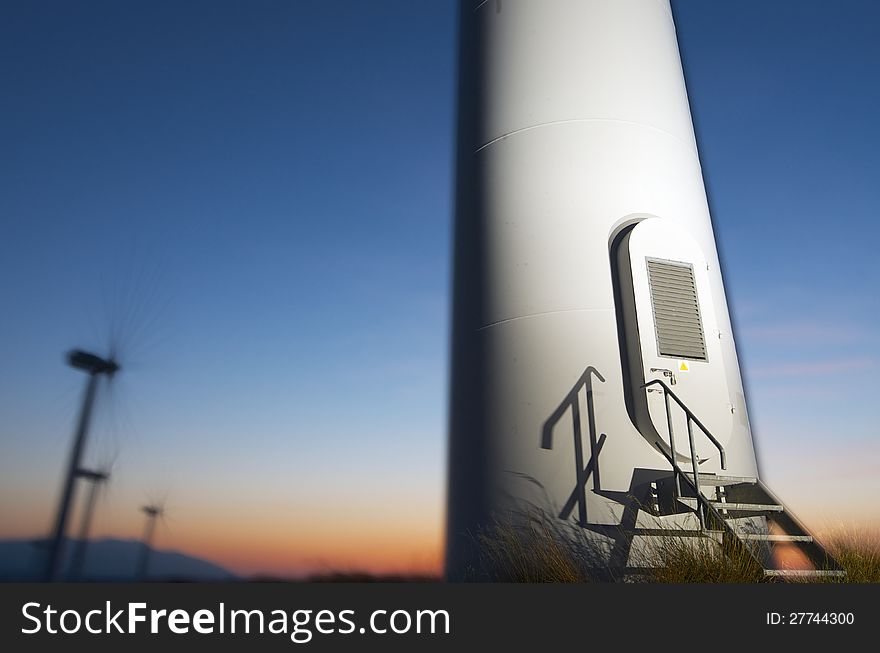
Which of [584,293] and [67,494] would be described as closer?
[584,293]

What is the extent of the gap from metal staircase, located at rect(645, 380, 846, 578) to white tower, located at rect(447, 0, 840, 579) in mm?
29

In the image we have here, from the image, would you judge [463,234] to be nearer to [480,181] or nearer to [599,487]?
[480,181]

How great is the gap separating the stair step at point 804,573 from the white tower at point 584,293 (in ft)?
1.73

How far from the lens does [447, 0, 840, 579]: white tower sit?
5.54m

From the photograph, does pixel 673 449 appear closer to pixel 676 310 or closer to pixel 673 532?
pixel 673 532

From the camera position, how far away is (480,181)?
708 cm

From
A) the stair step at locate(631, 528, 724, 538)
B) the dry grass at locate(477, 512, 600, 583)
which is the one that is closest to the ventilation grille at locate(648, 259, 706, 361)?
the stair step at locate(631, 528, 724, 538)

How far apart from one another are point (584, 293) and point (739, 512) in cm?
214

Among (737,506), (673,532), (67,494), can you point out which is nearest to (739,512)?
(737,506)

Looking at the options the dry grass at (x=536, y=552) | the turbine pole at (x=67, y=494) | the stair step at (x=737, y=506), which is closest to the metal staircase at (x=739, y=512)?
the stair step at (x=737, y=506)

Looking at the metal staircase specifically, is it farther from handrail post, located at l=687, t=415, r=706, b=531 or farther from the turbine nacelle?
the turbine nacelle

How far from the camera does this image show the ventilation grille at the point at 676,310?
5.79m

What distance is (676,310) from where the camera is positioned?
19.4 ft

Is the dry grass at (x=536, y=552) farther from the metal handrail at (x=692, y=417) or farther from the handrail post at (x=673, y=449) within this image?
the metal handrail at (x=692, y=417)
